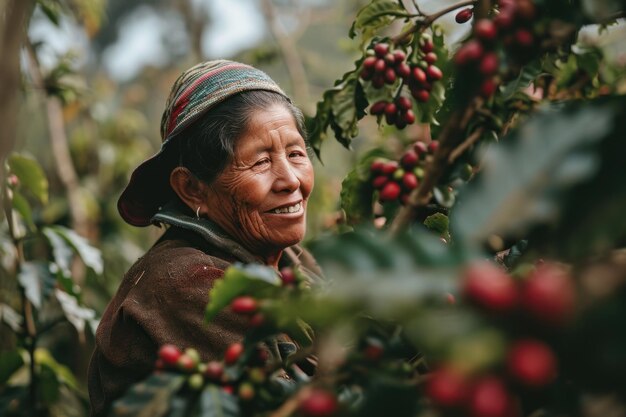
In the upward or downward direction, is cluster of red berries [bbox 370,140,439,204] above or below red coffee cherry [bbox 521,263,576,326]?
below

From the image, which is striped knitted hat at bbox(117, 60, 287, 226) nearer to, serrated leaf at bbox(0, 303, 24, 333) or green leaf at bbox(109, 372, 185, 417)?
serrated leaf at bbox(0, 303, 24, 333)

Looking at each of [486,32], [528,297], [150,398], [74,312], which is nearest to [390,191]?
[486,32]

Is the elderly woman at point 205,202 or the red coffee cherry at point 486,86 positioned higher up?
the red coffee cherry at point 486,86

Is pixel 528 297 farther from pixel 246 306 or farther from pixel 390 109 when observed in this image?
pixel 390 109

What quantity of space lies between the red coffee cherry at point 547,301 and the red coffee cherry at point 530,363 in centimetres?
3

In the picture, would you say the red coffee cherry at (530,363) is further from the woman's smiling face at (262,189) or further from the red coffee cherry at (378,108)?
the woman's smiling face at (262,189)

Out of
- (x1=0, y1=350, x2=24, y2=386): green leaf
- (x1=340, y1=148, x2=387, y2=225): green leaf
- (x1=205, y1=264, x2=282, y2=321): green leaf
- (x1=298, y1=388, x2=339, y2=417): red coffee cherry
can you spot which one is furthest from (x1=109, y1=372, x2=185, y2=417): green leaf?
(x1=0, y1=350, x2=24, y2=386): green leaf

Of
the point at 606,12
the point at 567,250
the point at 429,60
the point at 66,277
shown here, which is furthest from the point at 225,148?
the point at 567,250

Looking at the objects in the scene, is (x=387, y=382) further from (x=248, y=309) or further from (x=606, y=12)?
(x=606, y=12)

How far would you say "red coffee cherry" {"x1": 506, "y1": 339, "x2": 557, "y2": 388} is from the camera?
1.92ft

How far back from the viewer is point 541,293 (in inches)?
23.5

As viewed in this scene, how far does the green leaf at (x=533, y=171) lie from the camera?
2.38ft

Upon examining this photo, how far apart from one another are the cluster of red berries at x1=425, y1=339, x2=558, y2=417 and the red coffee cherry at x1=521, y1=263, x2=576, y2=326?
31 millimetres

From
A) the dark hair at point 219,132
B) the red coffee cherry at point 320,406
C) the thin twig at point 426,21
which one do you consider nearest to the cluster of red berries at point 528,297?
the red coffee cherry at point 320,406
